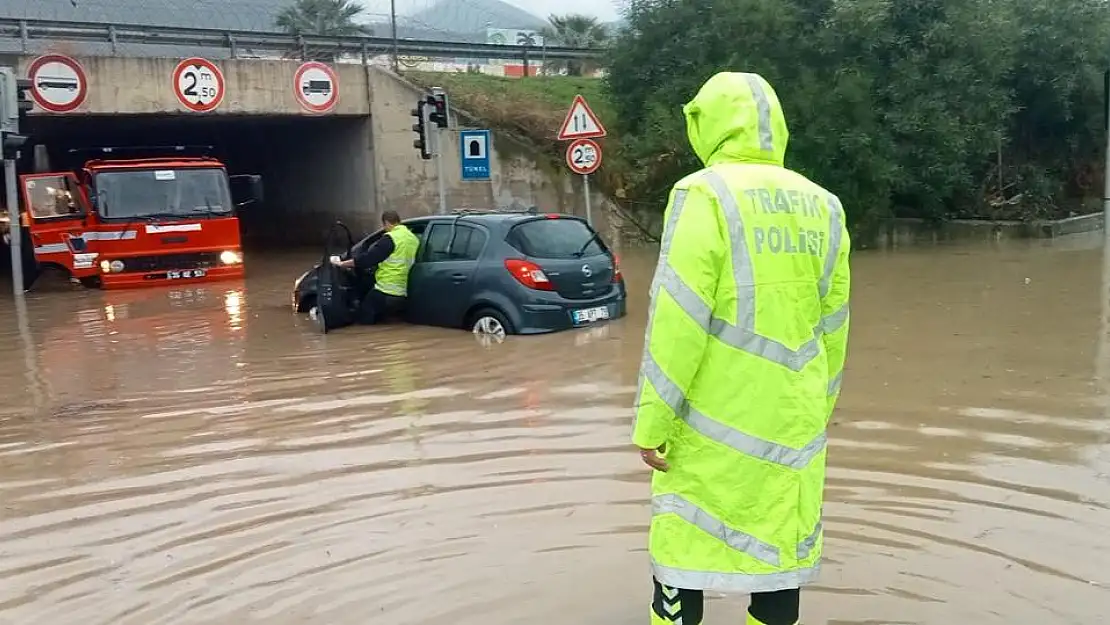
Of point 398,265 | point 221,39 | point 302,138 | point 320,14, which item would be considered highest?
point 320,14

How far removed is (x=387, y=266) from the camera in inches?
457

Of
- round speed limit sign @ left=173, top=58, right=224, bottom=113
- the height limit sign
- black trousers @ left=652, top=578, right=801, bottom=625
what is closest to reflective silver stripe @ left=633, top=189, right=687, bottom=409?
black trousers @ left=652, top=578, right=801, bottom=625

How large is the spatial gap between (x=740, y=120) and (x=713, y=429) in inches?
34.4

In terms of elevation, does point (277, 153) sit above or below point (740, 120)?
above

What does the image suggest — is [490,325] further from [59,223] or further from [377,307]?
[59,223]

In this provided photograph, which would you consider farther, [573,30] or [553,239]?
[573,30]

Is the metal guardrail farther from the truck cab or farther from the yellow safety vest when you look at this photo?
the yellow safety vest

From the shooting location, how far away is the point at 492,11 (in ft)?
103

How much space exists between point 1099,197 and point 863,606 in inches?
1035

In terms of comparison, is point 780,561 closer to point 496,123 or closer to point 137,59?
point 137,59

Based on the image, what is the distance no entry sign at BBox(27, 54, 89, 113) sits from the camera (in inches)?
752

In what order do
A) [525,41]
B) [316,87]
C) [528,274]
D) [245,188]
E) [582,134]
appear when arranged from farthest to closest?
1. [525,41]
2. [316,87]
3. [245,188]
4. [582,134]
5. [528,274]

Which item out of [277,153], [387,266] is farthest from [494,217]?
[277,153]

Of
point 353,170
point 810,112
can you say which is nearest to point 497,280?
point 810,112
